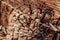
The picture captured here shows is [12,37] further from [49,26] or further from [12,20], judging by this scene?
[49,26]

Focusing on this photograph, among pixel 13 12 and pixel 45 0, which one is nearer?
pixel 45 0

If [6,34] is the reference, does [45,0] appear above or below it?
above

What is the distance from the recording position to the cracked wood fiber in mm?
2865

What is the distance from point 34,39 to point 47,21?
36cm

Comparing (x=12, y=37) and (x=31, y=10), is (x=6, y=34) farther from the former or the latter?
(x=31, y=10)

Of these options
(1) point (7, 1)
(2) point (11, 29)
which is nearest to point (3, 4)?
(1) point (7, 1)

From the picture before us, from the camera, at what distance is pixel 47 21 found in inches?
117

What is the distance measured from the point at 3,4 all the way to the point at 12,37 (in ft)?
3.32

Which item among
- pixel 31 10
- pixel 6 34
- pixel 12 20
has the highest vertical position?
pixel 31 10

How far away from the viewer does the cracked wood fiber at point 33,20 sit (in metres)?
2.87

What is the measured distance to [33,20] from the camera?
3137mm

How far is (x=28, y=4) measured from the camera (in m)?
3.44

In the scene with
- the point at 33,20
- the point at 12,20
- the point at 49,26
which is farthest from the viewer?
the point at 12,20

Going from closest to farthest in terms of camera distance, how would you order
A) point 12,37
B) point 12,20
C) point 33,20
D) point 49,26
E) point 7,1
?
point 49,26
point 33,20
point 12,37
point 12,20
point 7,1
